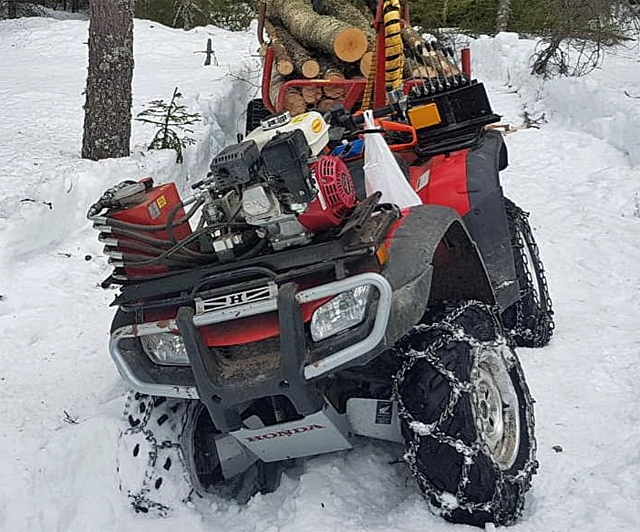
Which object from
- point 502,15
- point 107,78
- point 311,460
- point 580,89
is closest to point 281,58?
point 107,78

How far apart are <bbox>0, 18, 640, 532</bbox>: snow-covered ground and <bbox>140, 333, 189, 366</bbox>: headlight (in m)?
0.65

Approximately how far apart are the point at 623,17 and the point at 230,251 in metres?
9.40

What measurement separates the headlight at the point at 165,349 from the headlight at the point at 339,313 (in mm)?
521

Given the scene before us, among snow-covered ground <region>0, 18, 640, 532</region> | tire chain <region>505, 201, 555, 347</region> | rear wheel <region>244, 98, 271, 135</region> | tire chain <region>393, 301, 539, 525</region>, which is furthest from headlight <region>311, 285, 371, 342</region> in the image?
rear wheel <region>244, 98, 271, 135</region>

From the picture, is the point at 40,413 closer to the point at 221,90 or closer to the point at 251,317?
the point at 251,317

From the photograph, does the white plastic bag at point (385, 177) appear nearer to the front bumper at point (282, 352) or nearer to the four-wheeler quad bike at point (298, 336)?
the four-wheeler quad bike at point (298, 336)

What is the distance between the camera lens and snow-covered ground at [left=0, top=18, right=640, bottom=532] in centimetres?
299

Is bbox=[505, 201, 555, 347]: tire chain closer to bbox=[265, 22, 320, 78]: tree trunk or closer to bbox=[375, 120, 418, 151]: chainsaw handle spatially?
bbox=[375, 120, 418, 151]: chainsaw handle

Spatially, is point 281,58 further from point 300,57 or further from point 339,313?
point 339,313

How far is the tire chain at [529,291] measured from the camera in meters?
4.34

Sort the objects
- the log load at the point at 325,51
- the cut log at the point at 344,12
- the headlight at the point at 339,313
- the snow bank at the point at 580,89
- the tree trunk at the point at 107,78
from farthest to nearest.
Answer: the snow bank at the point at 580,89 < the cut log at the point at 344,12 < the tree trunk at the point at 107,78 < the log load at the point at 325,51 < the headlight at the point at 339,313

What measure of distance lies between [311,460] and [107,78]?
433cm

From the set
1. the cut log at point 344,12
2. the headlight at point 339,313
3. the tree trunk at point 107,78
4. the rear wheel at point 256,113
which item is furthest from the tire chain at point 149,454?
the cut log at point 344,12

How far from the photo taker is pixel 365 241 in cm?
256
